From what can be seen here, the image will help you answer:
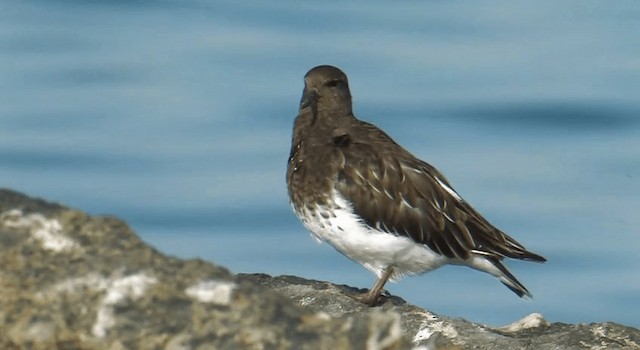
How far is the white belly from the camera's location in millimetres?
8484

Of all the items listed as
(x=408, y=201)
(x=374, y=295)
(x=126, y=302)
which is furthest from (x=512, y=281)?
(x=126, y=302)

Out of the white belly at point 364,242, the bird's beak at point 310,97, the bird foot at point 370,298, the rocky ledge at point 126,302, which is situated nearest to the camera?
the rocky ledge at point 126,302

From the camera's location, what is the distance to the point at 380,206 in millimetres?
8719

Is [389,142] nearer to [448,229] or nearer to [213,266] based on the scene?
[448,229]

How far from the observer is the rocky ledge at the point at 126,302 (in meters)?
3.64

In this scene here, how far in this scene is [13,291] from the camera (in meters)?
3.79

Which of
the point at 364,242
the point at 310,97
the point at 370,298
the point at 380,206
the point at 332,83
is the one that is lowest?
the point at 370,298

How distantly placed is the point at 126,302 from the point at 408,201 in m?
5.19

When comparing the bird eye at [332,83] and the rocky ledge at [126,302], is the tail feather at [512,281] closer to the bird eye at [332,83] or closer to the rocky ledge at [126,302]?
the bird eye at [332,83]

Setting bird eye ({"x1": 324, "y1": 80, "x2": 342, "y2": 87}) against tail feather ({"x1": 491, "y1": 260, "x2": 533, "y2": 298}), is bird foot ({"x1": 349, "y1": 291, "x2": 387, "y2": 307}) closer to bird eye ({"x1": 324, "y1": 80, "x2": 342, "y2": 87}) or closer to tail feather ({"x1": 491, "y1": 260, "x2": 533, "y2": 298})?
tail feather ({"x1": 491, "y1": 260, "x2": 533, "y2": 298})

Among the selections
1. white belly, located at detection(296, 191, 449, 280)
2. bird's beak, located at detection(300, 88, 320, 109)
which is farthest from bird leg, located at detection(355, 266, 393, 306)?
bird's beak, located at detection(300, 88, 320, 109)

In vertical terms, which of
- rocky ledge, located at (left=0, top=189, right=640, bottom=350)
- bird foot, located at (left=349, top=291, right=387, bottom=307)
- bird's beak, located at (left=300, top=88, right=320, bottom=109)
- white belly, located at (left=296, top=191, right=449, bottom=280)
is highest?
bird's beak, located at (left=300, top=88, right=320, bottom=109)

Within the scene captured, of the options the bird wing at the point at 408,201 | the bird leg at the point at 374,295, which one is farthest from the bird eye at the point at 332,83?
the bird leg at the point at 374,295

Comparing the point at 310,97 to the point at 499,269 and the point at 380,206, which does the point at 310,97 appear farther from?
the point at 499,269
